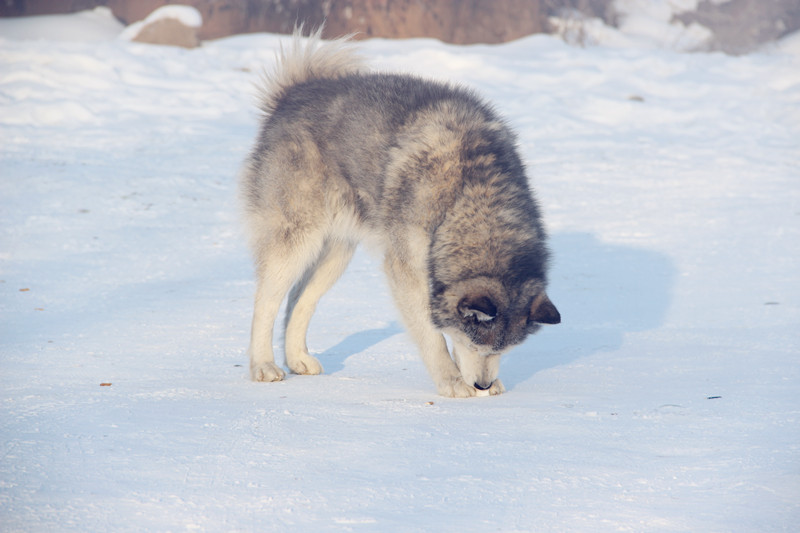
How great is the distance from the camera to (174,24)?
15.6 meters

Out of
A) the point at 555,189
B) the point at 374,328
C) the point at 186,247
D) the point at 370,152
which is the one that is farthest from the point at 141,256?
the point at 555,189

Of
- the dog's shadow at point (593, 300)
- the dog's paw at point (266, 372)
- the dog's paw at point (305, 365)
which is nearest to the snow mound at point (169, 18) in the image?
the dog's shadow at point (593, 300)

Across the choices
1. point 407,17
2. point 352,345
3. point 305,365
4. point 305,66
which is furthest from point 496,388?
point 407,17

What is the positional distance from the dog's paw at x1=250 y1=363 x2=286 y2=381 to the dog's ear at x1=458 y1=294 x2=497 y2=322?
1180 mm

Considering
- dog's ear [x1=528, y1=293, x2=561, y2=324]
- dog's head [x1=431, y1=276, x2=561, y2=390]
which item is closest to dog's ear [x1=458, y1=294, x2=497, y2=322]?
dog's head [x1=431, y1=276, x2=561, y2=390]

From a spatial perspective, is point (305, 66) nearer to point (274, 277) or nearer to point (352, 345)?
point (274, 277)

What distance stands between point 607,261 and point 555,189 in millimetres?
2392

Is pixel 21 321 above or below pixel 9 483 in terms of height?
below

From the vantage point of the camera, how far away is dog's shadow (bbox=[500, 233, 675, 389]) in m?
5.02

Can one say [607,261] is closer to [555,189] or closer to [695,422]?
[555,189]

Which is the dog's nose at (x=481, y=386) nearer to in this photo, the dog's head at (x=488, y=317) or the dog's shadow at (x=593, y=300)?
the dog's head at (x=488, y=317)

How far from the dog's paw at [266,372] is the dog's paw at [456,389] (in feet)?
2.98

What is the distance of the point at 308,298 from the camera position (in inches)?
198

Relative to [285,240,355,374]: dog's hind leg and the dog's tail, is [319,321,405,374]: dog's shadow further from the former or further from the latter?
the dog's tail
